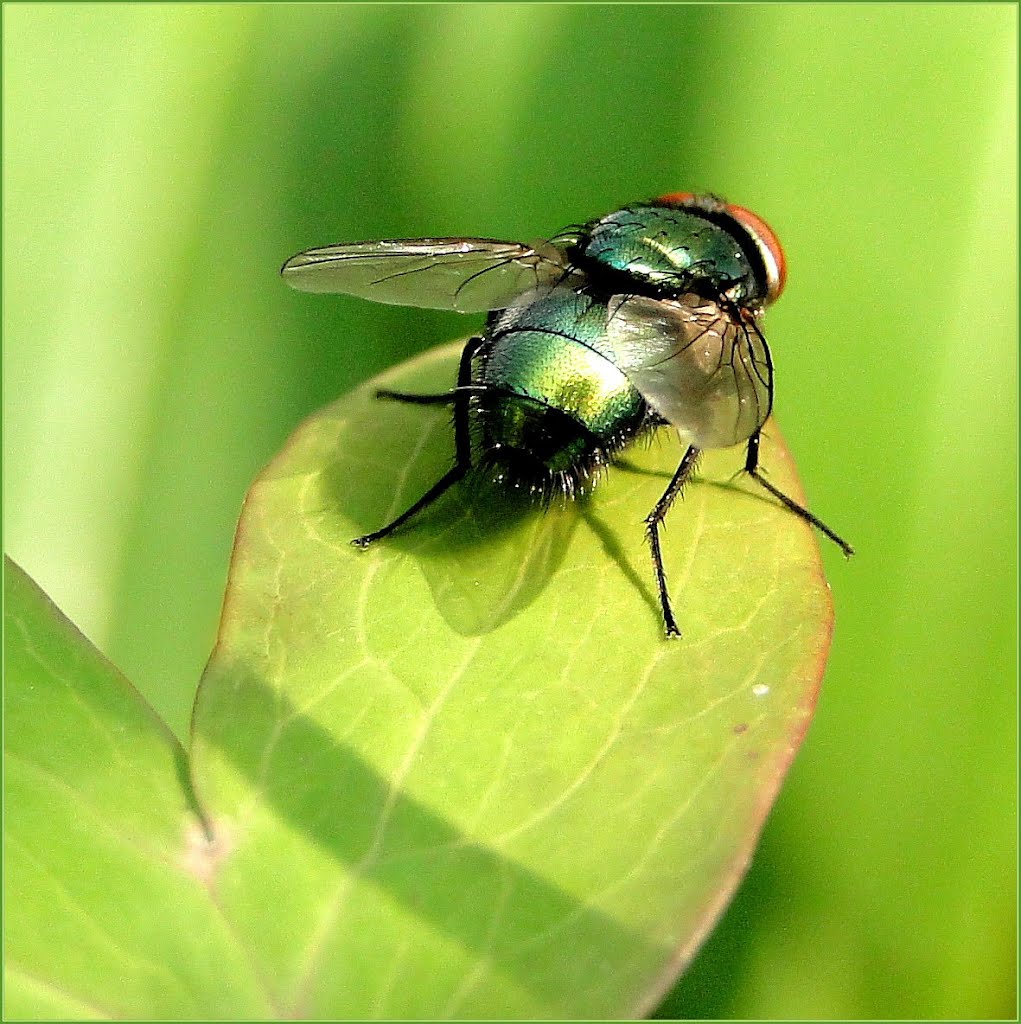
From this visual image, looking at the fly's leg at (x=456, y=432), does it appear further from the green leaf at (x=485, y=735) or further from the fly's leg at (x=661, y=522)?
the fly's leg at (x=661, y=522)

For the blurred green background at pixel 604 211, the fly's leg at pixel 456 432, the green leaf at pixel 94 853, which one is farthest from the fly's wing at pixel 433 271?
the green leaf at pixel 94 853

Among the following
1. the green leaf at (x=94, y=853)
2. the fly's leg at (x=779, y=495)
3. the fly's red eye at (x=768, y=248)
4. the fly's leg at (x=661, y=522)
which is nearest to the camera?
the green leaf at (x=94, y=853)

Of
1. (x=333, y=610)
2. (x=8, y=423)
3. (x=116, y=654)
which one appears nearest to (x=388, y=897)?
(x=333, y=610)

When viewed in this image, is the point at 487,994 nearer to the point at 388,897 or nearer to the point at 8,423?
the point at 388,897

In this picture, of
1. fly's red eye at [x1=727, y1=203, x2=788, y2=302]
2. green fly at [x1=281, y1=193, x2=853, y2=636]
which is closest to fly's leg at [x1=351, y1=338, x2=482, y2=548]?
green fly at [x1=281, y1=193, x2=853, y2=636]

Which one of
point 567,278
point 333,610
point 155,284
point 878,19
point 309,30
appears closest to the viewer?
point 333,610

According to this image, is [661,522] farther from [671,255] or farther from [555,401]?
[671,255]

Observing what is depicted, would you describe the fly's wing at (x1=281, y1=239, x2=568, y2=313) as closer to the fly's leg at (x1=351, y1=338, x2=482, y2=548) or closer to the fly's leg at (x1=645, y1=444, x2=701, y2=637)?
the fly's leg at (x1=351, y1=338, x2=482, y2=548)
